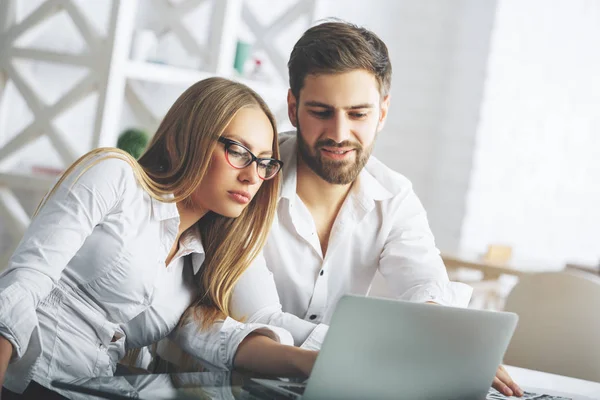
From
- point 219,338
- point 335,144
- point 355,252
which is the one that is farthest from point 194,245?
point 355,252

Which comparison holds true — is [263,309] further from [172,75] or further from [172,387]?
[172,75]

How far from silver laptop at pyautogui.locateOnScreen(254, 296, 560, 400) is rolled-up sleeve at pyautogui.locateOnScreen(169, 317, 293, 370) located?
0.31 metres

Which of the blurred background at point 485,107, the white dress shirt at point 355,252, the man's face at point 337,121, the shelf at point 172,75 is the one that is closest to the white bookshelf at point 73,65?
the shelf at point 172,75

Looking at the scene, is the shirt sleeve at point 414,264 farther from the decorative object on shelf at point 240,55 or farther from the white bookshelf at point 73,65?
the decorative object on shelf at point 240,55

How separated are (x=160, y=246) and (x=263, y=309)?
304mm

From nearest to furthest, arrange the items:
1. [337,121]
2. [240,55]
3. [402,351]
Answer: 1. [402,351]
2. [337,121]
3. [240,55]

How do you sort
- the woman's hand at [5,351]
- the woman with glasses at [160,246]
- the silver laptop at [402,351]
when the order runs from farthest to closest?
the woman with glasses at [160,246], the woman's hand at [5,351], the silver laptop at [402,351]

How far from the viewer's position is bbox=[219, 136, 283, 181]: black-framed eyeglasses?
5.74ft

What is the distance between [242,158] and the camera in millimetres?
1766

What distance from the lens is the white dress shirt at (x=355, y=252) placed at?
221 cm

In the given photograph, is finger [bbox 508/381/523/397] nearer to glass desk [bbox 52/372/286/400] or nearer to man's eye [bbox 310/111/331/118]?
glass desk [bbox 52/372/286/400]

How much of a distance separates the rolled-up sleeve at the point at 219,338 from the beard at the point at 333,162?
0.55m

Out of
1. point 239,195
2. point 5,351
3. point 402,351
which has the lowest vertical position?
point 5,351

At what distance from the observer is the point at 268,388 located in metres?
1.39
